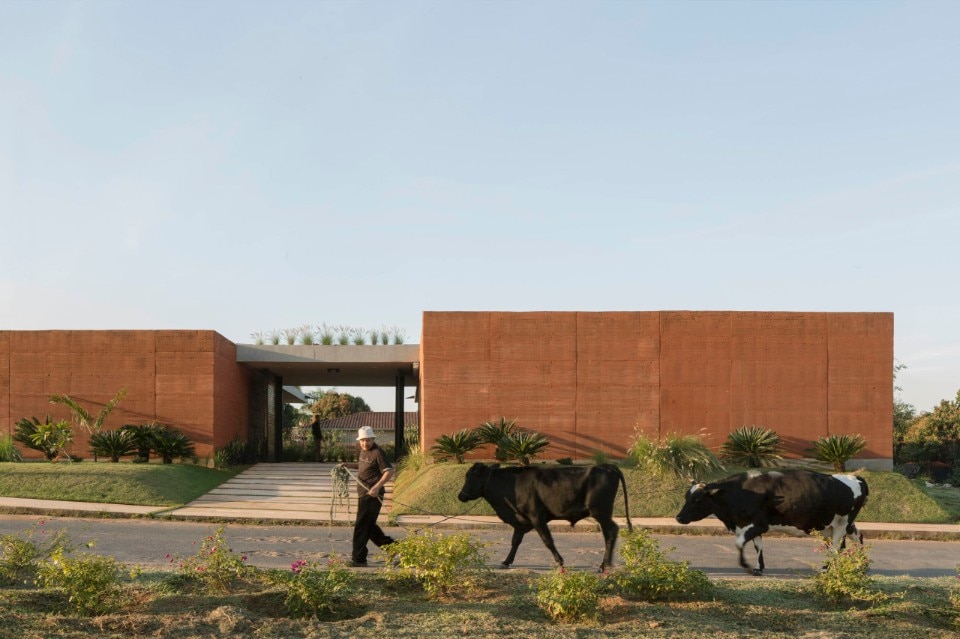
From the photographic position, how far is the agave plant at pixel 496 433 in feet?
69.1

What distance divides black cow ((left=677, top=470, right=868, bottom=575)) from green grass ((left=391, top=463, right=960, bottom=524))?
6.82 metres

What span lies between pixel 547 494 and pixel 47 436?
16.3 metres

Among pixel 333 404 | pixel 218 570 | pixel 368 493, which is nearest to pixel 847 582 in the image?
pixel 368 493

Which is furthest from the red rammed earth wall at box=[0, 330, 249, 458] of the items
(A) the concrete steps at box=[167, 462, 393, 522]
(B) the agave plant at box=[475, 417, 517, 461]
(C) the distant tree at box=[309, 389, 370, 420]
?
(C) the distant tree at box=[309, 389, 370, 420]

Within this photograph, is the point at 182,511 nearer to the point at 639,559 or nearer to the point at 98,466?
the point at 98,466

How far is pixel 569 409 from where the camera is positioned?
22.0 m

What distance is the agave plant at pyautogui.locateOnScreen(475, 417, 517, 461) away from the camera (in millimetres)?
21047


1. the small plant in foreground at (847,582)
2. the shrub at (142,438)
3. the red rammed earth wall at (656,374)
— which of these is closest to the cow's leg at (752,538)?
the small plant in foreground at (847,582)

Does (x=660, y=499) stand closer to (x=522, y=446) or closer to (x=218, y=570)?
(x=522, y=446)

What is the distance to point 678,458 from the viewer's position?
19.3 m

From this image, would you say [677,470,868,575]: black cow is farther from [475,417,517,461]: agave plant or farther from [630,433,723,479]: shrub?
[475,417,517,461]: agave plant

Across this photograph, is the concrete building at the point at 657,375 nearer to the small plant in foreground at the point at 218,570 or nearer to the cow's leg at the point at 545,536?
the cow's leg at the point at 545,536

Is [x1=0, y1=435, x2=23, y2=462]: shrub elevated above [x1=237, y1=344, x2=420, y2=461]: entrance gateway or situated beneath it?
situated beneath

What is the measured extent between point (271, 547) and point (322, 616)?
19.0 ft
